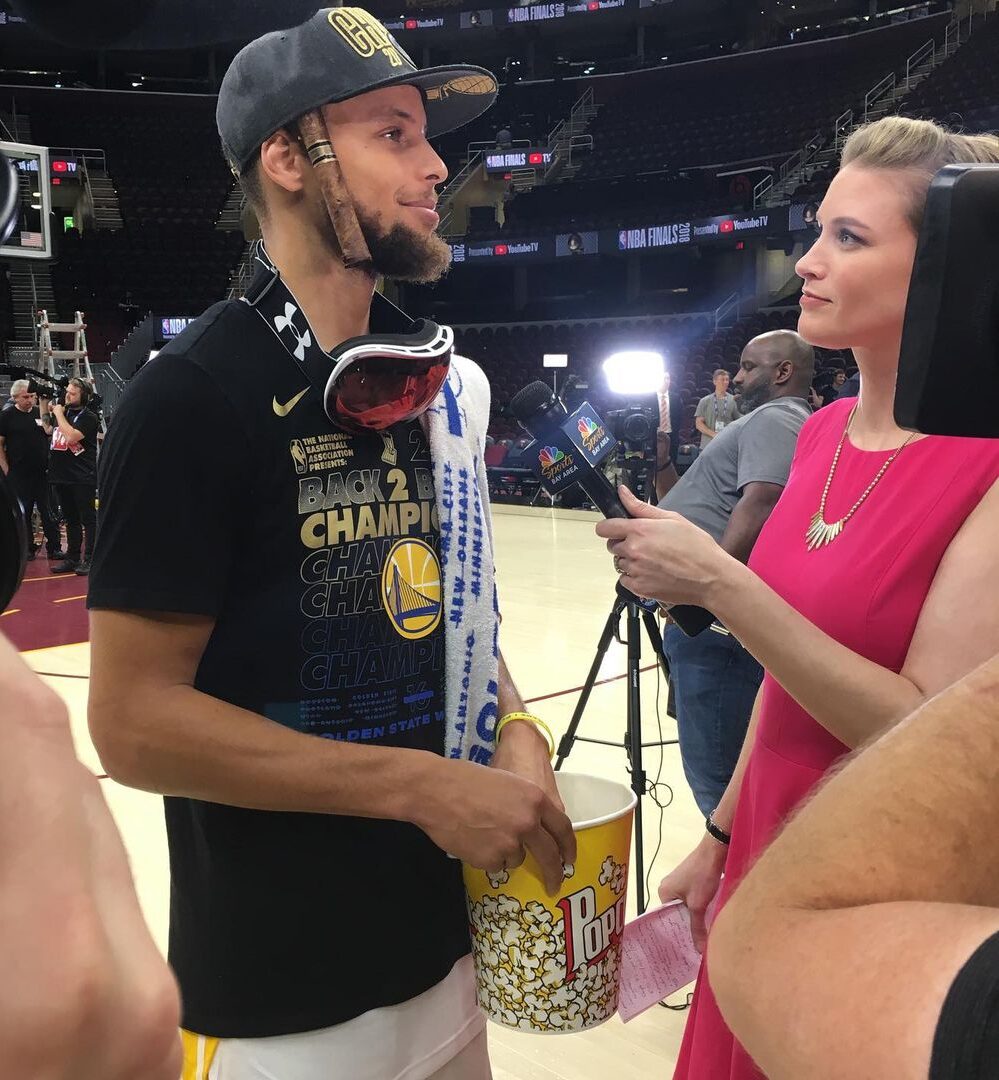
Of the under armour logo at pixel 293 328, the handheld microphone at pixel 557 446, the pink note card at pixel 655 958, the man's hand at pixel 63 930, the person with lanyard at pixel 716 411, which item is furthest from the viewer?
the person with lanyard at pixel 716 411

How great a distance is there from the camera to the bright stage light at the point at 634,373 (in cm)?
279

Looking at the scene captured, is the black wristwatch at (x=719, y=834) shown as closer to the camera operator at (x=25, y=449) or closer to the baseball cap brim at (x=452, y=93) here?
the baseball cap brim at (x=452, y=93)

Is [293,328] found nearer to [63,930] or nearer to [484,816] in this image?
[484,816]

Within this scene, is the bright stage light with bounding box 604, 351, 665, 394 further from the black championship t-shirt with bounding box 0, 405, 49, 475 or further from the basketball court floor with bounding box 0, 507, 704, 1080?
the black championship t-shirt with bounding box 0, 405, 49, 475

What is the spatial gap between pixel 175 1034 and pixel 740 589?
0.93m

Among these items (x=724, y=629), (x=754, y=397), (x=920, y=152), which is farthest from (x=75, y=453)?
(x=920, y=152)

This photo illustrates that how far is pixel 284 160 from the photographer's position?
105 cm

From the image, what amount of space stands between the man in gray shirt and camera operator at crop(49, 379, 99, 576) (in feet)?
18.2

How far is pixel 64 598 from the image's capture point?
6754 mm

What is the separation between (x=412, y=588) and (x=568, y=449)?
0.42m

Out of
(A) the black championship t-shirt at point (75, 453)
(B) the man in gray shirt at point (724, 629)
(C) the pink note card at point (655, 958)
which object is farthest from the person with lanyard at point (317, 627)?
(A) the black championship t-shirt at point (75, 453)

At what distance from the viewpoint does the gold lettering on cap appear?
103 centimetres

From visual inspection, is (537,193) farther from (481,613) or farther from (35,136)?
(481,613)

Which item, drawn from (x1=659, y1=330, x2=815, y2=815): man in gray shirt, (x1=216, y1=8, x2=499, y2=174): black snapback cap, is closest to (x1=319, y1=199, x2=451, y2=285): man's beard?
(x1=216, y1=8, x2=499, y2=174): black snapback cap
